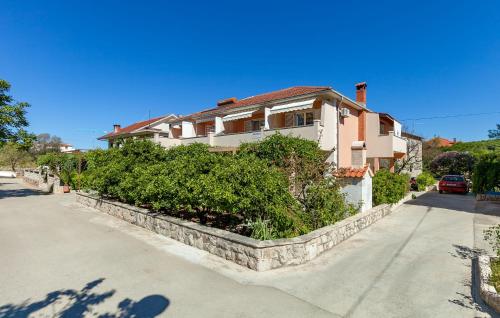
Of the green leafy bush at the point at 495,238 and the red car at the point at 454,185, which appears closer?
the green leafy bush at the point at 495,238

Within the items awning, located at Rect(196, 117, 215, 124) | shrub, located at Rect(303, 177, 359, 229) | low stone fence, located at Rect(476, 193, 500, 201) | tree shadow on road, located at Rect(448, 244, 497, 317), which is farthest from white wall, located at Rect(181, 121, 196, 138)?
low stone fence, located at Rect(476, 193, 500, 201)

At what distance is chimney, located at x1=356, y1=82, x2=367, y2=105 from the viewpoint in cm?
2494

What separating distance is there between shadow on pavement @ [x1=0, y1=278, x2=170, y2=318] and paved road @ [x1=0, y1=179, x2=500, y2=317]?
0.8 inches

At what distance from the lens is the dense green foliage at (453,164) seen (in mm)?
36781

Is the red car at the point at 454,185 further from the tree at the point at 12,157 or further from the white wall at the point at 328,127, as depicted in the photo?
the tree at the point at 12,157

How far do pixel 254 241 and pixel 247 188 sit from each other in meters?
1.85

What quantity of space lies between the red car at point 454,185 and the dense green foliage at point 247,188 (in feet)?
68.5

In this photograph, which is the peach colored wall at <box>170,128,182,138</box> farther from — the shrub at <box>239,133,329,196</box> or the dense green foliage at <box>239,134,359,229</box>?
the dense green foliage at <box>239,134,359,229</box>

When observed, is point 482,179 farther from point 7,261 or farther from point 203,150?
point 7,261

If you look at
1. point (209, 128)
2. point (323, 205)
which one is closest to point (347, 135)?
point (323, 205)

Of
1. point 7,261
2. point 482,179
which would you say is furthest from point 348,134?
point 7,261

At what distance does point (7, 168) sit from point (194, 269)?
68.8m

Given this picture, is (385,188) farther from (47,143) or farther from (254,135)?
(47,143)

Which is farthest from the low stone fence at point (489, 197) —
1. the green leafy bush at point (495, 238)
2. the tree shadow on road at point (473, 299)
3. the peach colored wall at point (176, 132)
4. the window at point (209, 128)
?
the peach colored wall at point (176, 132)
